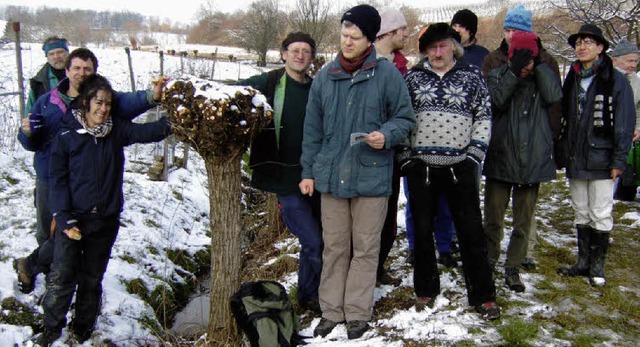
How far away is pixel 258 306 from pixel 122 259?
94.4 inches

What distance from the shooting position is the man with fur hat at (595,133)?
3691mm

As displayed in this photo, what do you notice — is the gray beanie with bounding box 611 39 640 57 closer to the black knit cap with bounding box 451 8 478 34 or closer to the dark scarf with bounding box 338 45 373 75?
the black knit cap with bounding box 451 8 478 34

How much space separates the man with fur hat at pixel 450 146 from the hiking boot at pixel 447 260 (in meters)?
0.83

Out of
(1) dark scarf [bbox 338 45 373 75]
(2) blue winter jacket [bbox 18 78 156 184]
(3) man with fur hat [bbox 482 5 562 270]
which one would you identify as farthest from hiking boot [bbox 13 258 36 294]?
(3) man with fur hat [bbox 482 5 562 270]

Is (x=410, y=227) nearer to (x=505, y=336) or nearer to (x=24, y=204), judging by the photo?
(x=505, y=336)

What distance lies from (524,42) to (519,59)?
0.47ft

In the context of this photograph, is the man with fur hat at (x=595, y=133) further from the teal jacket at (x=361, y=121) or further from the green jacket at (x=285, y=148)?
the green jacket at (x=285, y=148)

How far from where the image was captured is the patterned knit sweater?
3.25 meters

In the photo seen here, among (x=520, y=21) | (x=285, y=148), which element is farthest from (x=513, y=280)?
(x=285, y=148)

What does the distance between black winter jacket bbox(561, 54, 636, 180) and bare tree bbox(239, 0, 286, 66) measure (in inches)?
1482

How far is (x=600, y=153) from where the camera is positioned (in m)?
3.75

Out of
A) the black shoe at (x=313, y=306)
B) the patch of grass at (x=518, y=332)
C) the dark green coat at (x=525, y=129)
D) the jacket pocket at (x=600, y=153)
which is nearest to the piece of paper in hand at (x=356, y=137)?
the dark green coat at (x=525, y=129)

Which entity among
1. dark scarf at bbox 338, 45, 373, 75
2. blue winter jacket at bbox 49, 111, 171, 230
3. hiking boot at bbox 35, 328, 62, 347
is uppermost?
dark scarf at bbox 338, 45, 373, 75

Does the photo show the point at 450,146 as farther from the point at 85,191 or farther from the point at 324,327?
the point at 85,191
